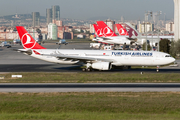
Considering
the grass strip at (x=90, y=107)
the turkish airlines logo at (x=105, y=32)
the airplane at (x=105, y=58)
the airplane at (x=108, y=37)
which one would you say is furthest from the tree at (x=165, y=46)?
the grass strip at (x=90, y=107)

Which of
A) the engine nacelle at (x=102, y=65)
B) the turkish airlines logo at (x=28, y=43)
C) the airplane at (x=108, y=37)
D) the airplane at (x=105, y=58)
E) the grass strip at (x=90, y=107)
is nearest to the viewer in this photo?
the grass strip at (x=90, y=107)

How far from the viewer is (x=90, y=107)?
21.6m

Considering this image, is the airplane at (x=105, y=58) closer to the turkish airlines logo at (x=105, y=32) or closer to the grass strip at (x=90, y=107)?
the grass strip at (x=90, y=107)

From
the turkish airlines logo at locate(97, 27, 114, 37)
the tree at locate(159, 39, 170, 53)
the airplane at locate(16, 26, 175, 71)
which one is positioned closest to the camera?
the airplane at locate(16, 26, 175, 71)

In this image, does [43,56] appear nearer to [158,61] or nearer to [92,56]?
[92,56]

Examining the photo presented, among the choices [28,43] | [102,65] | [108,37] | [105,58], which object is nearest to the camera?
[102,65]

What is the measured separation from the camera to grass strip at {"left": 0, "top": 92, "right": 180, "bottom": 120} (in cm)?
1889

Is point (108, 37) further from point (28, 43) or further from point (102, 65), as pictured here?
point (102, 65)

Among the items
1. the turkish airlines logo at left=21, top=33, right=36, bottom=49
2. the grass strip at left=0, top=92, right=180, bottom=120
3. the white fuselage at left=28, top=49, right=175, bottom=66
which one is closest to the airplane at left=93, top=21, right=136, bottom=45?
the white fuselage at left=28, top=49, right=175, bottom=66

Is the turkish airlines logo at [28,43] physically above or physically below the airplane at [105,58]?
above

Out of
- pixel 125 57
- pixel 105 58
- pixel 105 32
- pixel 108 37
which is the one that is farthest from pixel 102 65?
pixel 105 32

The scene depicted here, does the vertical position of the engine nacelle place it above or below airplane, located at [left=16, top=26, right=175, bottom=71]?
below

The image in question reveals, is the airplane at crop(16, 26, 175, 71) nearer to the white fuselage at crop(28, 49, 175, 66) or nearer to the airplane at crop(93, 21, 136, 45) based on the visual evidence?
the white fuselage at crop(28, 49, 175, 66)

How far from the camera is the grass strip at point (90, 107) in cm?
1889
